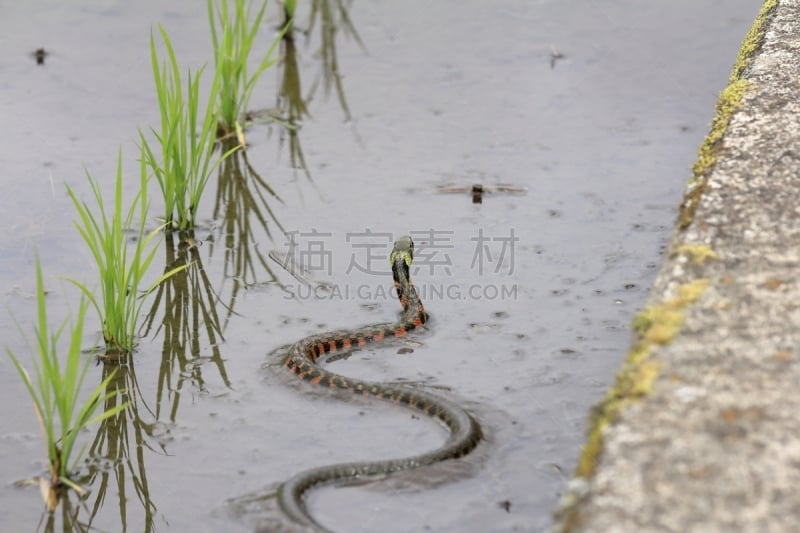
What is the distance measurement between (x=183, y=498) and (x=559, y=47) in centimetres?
697

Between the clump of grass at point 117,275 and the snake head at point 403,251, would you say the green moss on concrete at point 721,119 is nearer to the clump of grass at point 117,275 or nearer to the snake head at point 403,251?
the snake head at point 403,251

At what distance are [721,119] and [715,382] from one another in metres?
2.61

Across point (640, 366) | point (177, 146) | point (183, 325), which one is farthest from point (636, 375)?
point (177, 146)

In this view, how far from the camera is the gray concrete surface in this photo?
3.27m

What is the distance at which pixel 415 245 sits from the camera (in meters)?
7.97

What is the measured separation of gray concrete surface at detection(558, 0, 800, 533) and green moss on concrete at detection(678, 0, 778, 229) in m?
0.02

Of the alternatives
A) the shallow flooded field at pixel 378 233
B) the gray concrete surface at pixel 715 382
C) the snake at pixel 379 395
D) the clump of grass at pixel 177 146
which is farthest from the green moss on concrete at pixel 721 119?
the clump of grass at pixel 177 146

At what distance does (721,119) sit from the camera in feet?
19.5

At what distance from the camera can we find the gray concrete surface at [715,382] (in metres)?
3.27

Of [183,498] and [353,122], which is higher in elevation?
[353,122]

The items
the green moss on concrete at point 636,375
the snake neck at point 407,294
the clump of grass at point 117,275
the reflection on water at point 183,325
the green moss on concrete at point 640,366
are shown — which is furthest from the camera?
the snake neck at point 407,294

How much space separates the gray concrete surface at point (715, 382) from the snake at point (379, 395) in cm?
182

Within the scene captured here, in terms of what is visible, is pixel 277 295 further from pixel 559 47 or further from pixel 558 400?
pixel 559 47

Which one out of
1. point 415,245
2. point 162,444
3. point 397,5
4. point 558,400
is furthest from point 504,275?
point 397,5
